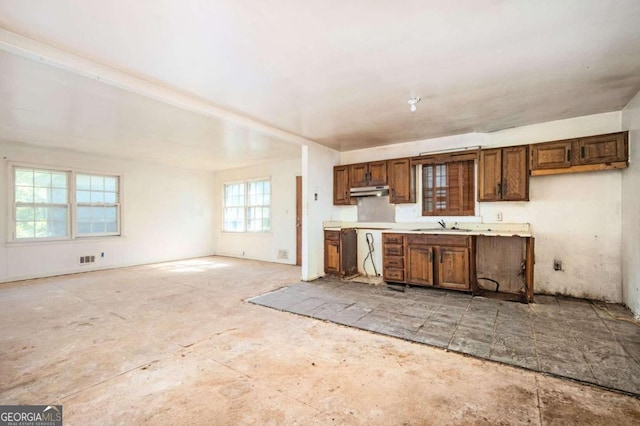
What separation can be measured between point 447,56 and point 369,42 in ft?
2.46

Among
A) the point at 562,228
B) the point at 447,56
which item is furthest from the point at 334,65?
the point at 562,228

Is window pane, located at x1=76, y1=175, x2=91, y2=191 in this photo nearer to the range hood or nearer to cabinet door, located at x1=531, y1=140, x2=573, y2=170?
the range hood

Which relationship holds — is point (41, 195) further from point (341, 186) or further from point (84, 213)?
point (341, 186)

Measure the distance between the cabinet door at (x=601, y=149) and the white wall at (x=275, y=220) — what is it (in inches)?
204

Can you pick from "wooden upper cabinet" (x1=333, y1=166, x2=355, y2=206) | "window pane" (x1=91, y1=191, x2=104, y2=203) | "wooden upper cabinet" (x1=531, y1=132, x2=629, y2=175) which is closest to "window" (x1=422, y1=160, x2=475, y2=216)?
"wooden upper cabinet" (x1=531, y1=132, x2=629, y2=175)

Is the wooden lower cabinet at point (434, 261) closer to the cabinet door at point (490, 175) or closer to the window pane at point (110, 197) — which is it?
the cabinet door at point (490, 175)

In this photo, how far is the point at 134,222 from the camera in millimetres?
7160

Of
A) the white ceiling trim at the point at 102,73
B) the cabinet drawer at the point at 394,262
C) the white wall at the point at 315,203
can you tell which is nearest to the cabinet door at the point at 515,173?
the cabinet drawer at the point at 394,262

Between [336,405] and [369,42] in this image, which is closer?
[336,405]

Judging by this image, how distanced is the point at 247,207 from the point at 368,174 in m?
4.02

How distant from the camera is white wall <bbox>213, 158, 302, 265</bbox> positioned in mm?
7328

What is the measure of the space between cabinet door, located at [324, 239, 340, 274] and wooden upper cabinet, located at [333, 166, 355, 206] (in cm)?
88

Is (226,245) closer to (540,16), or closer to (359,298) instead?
(359,298)

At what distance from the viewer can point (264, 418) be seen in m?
1.78
